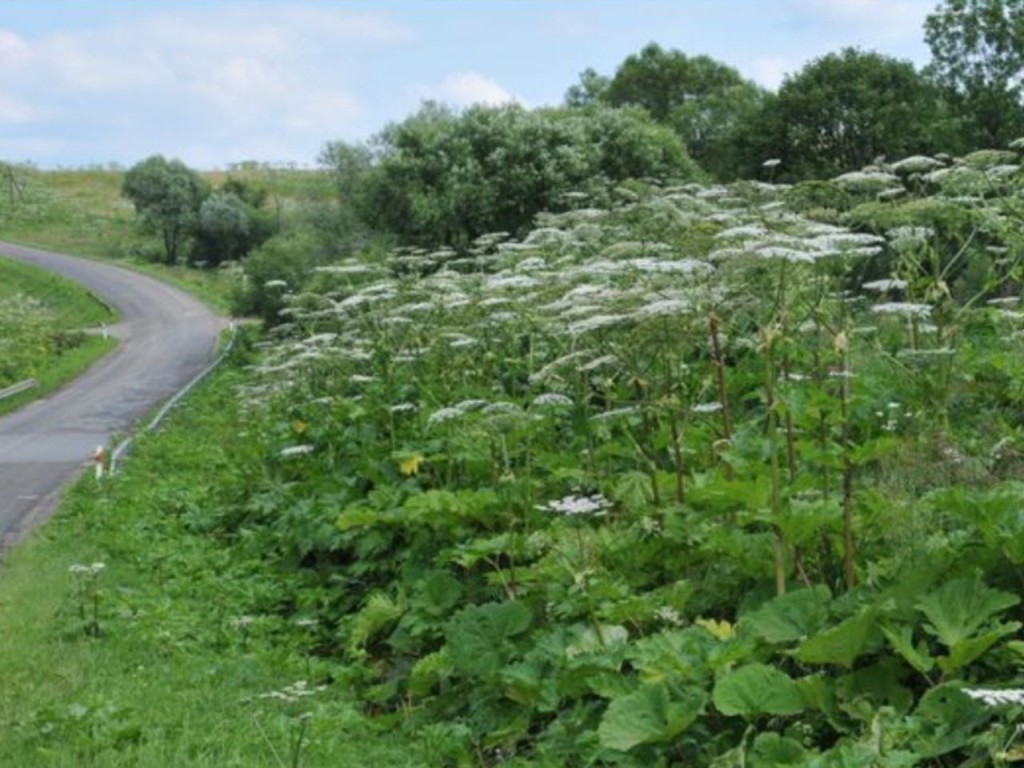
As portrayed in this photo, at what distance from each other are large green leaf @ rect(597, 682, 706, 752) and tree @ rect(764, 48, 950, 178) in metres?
29.8

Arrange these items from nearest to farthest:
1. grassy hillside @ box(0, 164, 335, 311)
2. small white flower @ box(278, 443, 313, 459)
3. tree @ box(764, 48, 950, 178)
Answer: small white flower @ box(278, 443, 313, 459)
tree @ box(764, 48, 950, 178)
grassy hillside @ box(0, 164, 335, 311)

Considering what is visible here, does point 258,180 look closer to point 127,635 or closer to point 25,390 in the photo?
point 25,390

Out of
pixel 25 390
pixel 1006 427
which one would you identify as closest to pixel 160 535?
pixel 1006 427

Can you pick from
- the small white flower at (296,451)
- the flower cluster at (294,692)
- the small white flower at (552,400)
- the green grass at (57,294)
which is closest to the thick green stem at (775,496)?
the flower cluster at (294,692)

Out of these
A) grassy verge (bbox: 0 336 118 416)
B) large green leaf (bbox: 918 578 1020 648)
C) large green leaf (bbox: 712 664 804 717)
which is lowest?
grassy verge (bbox: 0 336 118 416)

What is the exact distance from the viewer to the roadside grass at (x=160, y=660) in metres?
7.27

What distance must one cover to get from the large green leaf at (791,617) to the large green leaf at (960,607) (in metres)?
0.48

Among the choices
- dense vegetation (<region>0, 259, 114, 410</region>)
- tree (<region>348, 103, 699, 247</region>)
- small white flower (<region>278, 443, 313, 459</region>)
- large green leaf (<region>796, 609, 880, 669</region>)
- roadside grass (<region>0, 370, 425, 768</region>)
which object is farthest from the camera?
dense vegetation (<region>0, 259, 114, 410</region>)

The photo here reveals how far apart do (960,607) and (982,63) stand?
1382 inches

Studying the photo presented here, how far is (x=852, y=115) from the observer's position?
35281mm

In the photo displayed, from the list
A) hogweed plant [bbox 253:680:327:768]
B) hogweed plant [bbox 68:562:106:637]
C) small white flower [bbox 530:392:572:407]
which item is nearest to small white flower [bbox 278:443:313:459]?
hogweed plant [bbox 68:562:106:637]

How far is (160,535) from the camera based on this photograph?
14320 mm

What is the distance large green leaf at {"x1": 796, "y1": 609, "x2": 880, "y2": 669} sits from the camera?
5723 mm

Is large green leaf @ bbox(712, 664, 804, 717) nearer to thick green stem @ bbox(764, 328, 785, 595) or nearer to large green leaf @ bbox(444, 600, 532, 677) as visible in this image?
thick green stem @ bbox(764, 328, 785, 595)
